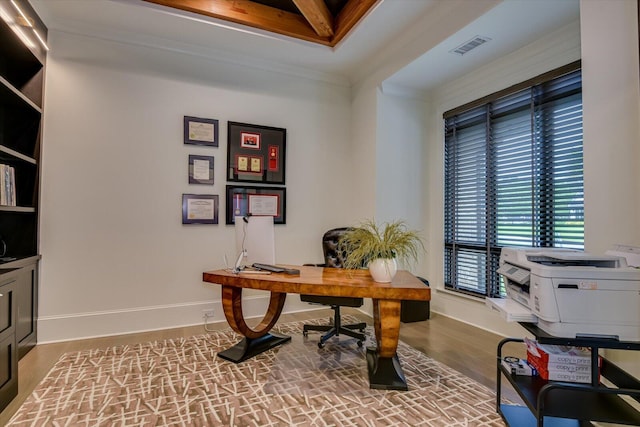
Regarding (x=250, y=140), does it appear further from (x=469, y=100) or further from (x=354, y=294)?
(x=469, y=100)

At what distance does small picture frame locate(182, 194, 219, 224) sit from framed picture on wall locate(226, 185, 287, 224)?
0.15 meters

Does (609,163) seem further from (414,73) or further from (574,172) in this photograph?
(414,73)

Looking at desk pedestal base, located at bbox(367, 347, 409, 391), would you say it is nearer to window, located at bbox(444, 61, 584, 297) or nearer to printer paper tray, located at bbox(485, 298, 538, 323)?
printer paper tray, located at bbox(485, 298, 538, 323)

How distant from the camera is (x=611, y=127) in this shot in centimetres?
188

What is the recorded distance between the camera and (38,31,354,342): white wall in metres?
3.11

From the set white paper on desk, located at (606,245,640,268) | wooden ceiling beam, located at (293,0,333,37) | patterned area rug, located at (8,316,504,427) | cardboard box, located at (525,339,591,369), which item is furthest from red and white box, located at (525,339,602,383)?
wooden ceiling beam, located at (293,0,333,37)

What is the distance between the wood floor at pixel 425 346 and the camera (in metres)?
2.36

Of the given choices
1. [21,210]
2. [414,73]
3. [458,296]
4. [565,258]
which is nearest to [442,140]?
[414,73]

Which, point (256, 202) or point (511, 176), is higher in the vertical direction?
point (511, 176)

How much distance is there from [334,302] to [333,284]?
76 cm

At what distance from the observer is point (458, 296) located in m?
3.82

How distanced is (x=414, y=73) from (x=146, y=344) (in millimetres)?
3806

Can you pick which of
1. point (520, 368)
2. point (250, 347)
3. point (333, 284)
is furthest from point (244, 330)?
point (520, 368)

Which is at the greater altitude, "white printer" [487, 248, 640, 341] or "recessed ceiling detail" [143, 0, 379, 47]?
"recessed ceiling detail" [143, 0, 379, 47]
